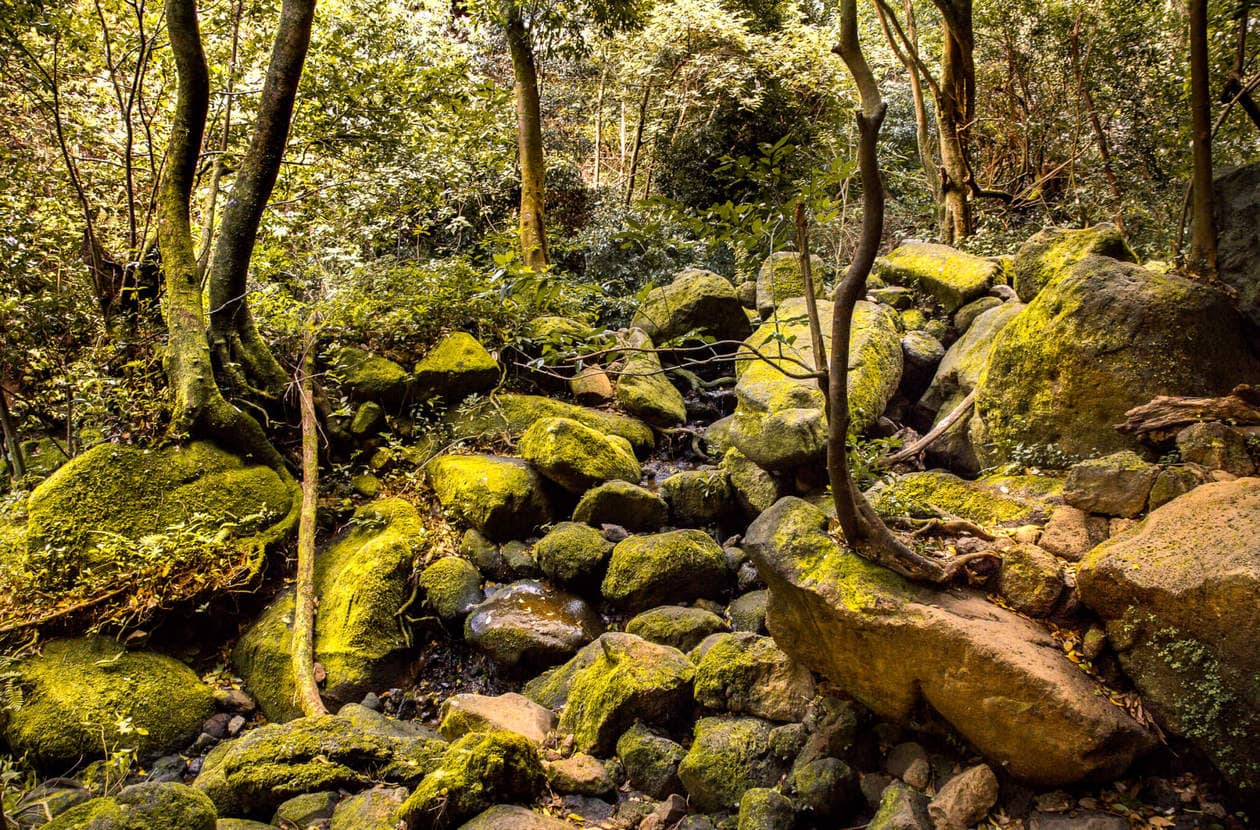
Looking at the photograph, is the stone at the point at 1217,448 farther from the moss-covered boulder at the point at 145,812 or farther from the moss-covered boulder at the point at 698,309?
the moss-covered boulder at the point at 698,309

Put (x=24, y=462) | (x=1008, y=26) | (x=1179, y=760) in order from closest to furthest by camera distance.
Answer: (x=1179, y=760), (x=24, y=462), (x=1008, y=26)

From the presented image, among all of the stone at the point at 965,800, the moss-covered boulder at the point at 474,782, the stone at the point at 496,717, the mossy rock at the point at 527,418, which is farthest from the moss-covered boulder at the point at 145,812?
the mossy rock at the point at 527,418

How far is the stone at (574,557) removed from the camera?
5.76 meters

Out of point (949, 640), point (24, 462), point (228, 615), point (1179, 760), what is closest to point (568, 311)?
point (228, 615)

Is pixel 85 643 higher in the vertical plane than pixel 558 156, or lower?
lower

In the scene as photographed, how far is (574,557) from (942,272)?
6.03m

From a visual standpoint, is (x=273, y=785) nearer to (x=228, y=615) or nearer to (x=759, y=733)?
(x=228, y=615)

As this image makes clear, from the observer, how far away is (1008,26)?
404 inches

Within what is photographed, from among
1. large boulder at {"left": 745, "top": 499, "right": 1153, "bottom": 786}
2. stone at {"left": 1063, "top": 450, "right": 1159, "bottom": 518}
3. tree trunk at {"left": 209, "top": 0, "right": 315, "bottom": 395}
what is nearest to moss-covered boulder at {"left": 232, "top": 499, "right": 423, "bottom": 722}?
tree trunk at {"left": 209, "top": 0, "right": 315, "bottom": 395}

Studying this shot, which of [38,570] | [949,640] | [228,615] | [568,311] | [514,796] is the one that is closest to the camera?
[949,640]

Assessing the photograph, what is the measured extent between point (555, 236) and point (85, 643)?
10330 millimetres

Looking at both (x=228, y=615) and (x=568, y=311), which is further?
(x=568, y=311)

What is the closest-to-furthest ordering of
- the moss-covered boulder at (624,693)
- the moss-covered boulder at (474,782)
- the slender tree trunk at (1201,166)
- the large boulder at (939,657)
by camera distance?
the large boulder at (939,657)
the moss-covered boulder at (474,782)
the moss-covered boulder at (624,693)
the slender tree trunk at (1201,166)

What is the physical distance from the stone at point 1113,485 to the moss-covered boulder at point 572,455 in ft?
13.5
